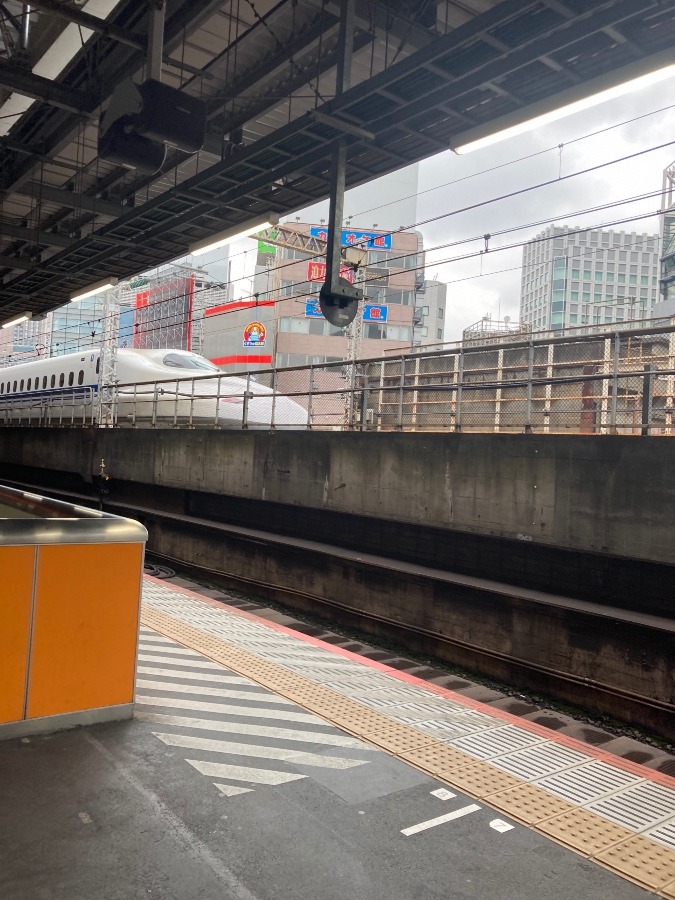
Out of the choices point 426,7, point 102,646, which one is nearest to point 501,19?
point 426,7

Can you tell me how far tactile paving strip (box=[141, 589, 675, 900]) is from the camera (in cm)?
385

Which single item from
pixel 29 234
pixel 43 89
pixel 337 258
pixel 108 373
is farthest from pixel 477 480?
pixel 108 373

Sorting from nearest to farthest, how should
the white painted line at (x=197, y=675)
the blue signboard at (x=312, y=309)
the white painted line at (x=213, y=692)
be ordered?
the white painted line at (x=213, y=692) < the white painted line at (x=197, y=675) < the blue signboard at (x=312, y=309)

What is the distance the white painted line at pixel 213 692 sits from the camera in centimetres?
593

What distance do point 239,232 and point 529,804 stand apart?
10.9 m

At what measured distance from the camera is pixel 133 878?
3289 mm

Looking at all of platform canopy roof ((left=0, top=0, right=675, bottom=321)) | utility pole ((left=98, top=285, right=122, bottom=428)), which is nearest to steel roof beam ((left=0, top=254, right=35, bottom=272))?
utility pole ((left=98, top=285, right=122, bottom=428))

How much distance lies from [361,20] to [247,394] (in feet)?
26.3

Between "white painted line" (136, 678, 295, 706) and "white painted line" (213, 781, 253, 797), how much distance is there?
1.58m

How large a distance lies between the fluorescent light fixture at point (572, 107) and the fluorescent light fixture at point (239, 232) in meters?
4.32

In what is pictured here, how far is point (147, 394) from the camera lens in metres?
21.4

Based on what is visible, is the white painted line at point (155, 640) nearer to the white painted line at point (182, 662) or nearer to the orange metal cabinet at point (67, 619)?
the white painted line at point (182, 662)

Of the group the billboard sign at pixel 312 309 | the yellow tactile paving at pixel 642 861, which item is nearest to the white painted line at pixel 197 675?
the yellow tactile paving at pixel 642 861

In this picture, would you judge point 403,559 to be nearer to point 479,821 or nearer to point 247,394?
point 247,394
